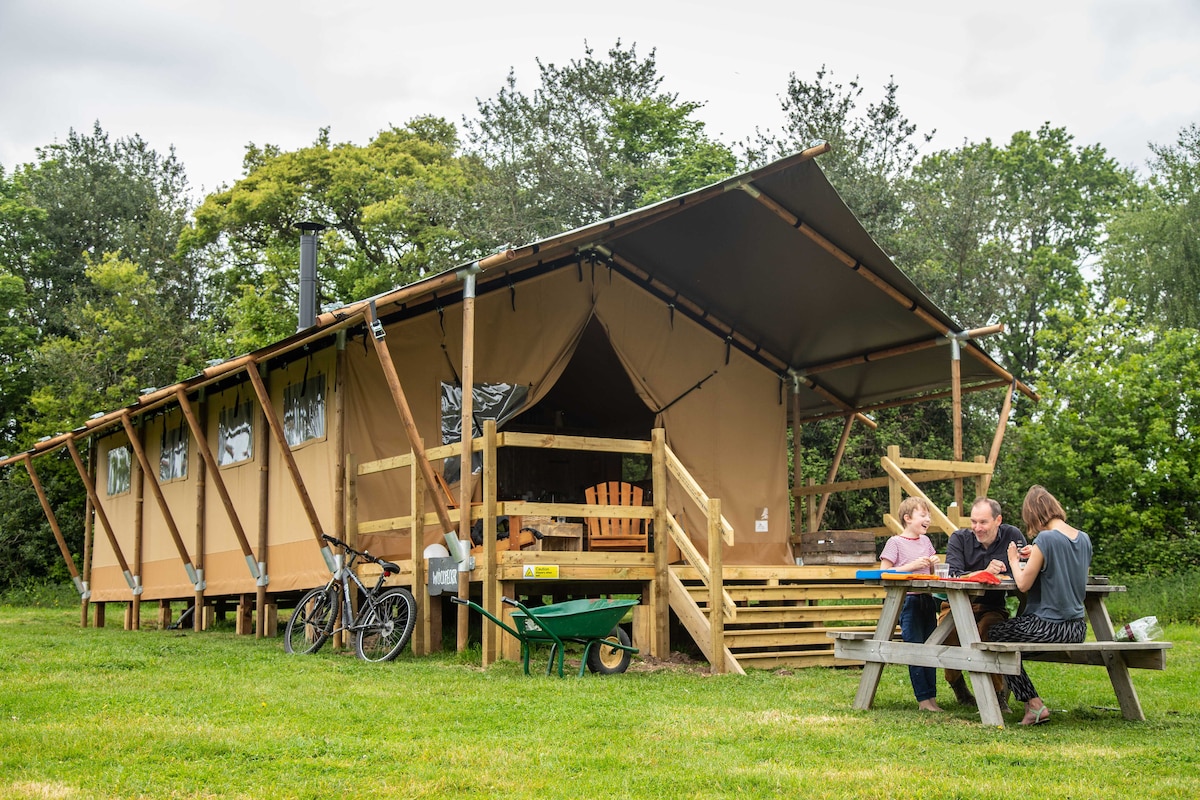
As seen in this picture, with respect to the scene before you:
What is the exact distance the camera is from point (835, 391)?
15172 mm

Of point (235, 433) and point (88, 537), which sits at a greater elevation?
point (235, 433)

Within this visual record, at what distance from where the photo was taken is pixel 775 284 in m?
12.8

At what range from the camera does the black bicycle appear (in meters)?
9.74

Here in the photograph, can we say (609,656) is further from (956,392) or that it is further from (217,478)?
(217,478)

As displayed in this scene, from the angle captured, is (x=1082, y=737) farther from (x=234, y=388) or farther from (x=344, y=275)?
(x=344, y=275)

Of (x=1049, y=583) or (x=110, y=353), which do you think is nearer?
(x=1049, y=583)

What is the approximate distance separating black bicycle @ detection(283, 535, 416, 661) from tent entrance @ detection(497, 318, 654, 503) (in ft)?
11.0

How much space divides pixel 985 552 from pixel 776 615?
11.3ft

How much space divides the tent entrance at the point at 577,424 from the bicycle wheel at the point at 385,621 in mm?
3837

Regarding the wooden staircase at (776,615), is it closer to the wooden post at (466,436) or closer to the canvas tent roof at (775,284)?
the wooden post at (466,436)

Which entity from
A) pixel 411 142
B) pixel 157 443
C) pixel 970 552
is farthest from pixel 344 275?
pixel 970 552

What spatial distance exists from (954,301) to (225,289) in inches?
725

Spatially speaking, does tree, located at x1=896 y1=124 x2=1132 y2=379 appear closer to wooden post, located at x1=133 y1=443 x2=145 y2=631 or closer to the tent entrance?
the tent entrance

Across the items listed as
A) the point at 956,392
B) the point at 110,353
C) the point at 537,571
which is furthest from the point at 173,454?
the point at 110,353
